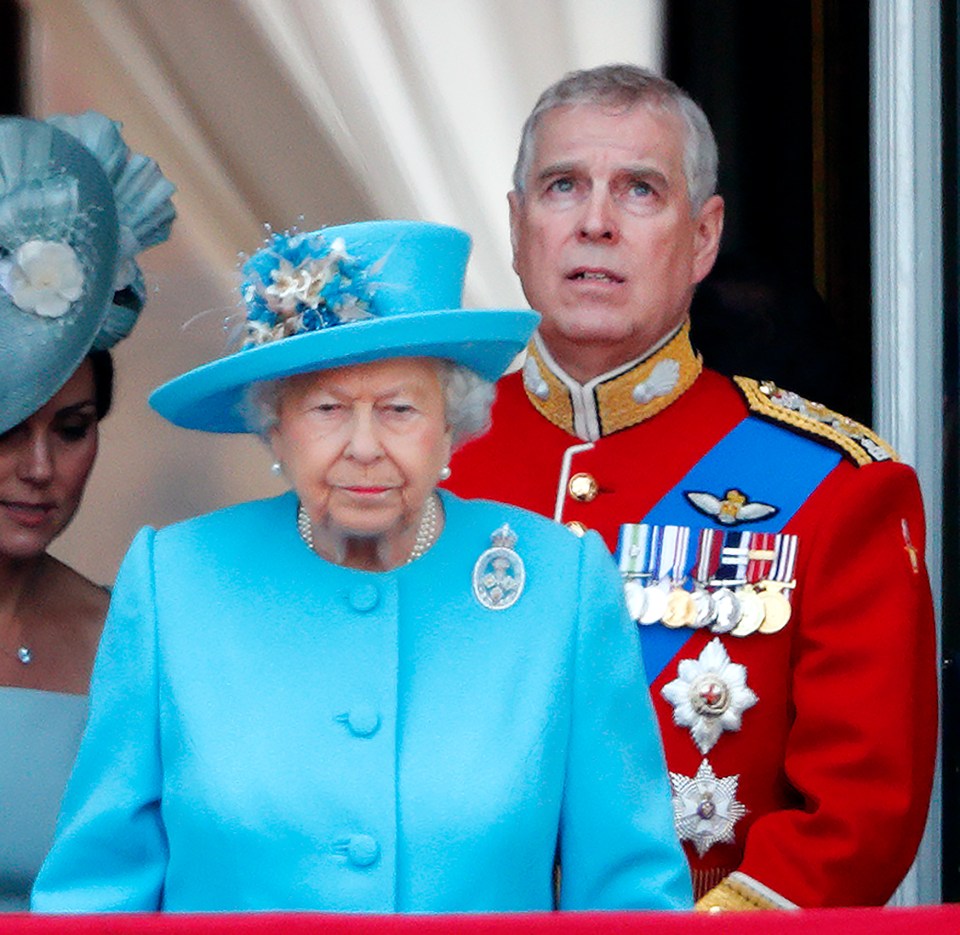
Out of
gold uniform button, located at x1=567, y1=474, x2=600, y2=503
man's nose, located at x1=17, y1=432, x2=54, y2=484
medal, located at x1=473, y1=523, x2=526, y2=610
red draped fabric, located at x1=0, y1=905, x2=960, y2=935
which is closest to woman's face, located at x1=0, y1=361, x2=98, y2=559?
man's nose, located at x1=17, y1=432, x2=54, y2=484

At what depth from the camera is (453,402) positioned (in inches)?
92.8

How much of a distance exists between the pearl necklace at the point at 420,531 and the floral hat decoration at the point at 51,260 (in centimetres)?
99

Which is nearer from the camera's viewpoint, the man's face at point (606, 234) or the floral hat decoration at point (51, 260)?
the man's face at point (606, 234)

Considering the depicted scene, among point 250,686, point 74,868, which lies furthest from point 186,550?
point 74,868

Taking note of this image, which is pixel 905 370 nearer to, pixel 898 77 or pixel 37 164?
pixel 898 77

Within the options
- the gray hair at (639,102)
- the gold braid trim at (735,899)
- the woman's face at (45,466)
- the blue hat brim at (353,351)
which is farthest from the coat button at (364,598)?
the woman's face at (45,466)

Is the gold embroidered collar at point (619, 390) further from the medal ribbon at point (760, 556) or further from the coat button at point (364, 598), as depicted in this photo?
the coat button at point (364, 598)

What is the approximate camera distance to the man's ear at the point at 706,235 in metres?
3.21

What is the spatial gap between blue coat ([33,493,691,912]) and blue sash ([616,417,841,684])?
2.00 ft

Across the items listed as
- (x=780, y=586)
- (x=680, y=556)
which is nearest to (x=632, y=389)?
(x=680, y=556)

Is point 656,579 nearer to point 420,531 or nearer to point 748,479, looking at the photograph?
point 748,479

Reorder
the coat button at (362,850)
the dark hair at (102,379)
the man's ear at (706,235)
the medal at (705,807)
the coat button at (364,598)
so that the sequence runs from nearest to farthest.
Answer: the coat button at (362,850), the coat button at (364,598), the medal at (705,807), the man's ear at (706,235), the dark hair at (102,379)

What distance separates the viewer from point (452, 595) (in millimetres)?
2354

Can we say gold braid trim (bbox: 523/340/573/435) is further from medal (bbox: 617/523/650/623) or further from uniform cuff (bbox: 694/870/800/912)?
uniform cuff (bbox: 694/870/800/912)
